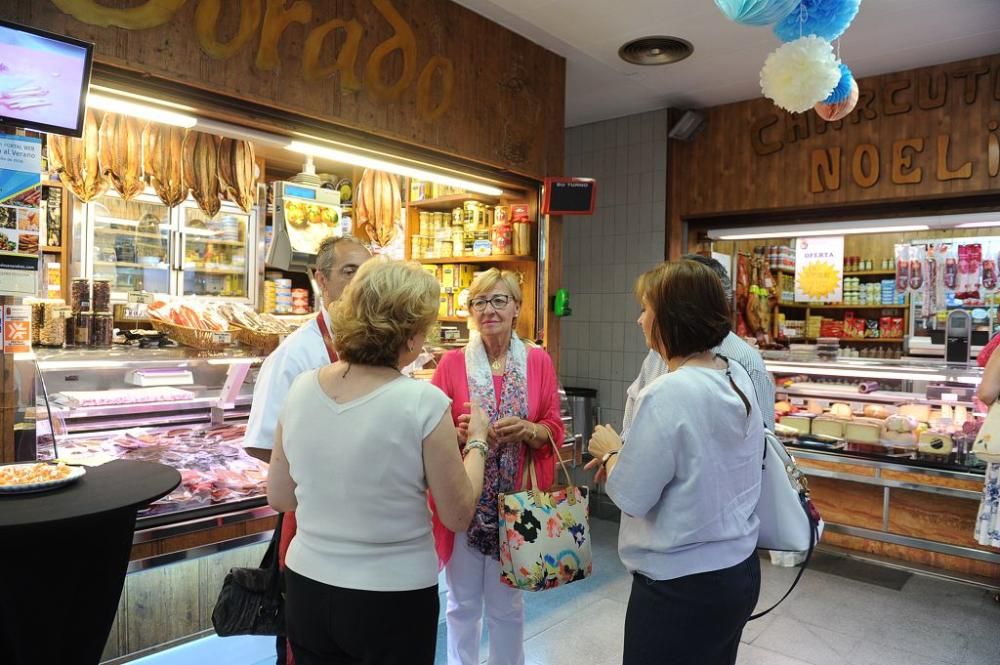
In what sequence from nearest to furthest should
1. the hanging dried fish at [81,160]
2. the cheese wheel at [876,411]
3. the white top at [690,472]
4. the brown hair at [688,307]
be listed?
the white top at [690,472]
the brown hair at [688,307]
the hanging dried fish at [81,160]
the cheese wheel at [876,411]

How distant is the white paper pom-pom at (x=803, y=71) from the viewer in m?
2.65

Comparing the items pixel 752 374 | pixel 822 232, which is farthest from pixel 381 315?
pixel 822 232

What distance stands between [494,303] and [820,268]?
422 centimetres

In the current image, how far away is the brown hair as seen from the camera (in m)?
1.75

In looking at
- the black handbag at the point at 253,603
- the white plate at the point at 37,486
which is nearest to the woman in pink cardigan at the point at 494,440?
the black handbag at the point at 253,603

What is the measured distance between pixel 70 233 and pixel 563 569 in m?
5.27

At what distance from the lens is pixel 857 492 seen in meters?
4.80

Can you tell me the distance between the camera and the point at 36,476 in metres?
2.03

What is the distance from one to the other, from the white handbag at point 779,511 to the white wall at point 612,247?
4053 millimetres

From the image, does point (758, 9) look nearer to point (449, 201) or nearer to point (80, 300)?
point (449, 201)

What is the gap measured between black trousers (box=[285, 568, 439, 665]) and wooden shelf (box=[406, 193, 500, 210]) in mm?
3515

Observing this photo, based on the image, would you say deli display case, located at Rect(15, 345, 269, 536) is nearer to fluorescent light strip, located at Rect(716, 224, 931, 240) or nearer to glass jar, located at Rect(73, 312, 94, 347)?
glass jar, located at Rect(73, 312, 94, 347)

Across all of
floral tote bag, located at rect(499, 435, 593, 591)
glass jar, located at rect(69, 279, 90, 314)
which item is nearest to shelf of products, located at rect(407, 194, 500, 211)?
glass jar, located at rect(69, 279, 90, 314)

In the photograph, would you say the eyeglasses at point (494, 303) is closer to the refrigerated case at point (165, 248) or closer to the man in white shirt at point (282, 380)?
the man in white shirt at point (282, 380)
